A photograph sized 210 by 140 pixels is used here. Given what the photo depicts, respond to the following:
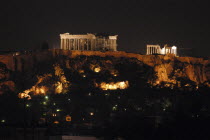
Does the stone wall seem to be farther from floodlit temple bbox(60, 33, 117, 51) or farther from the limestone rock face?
the limestone rock face

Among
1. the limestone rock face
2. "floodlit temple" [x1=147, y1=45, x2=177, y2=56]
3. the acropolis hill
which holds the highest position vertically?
"floodlit temple" [x1=147, y1=45, x2=177, y2=56]

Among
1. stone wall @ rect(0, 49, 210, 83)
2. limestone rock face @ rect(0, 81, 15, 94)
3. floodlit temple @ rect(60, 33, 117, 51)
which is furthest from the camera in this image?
floodlit temple @ rect(60, 33, 117, 51)

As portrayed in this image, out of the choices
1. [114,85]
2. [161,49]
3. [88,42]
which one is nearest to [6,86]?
[114,85]

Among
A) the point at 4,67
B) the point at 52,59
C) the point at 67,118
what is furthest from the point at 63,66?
the point at 67,118

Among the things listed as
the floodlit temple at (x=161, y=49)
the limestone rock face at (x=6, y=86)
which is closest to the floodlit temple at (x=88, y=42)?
the floodlit temple at (x=161, y=49)

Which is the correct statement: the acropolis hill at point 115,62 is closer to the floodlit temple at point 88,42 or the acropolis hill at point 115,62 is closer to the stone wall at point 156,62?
the stone wall at point 156,62

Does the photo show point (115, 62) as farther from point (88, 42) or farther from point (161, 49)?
point (161, 49)

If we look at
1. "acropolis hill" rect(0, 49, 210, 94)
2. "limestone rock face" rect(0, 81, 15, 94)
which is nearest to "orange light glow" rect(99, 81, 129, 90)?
"acropolis hill" rect(0, 49, 210, 94)

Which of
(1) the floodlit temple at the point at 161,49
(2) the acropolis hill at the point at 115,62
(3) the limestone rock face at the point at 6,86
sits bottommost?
(3) the limestone rock face at the point at 6,86
